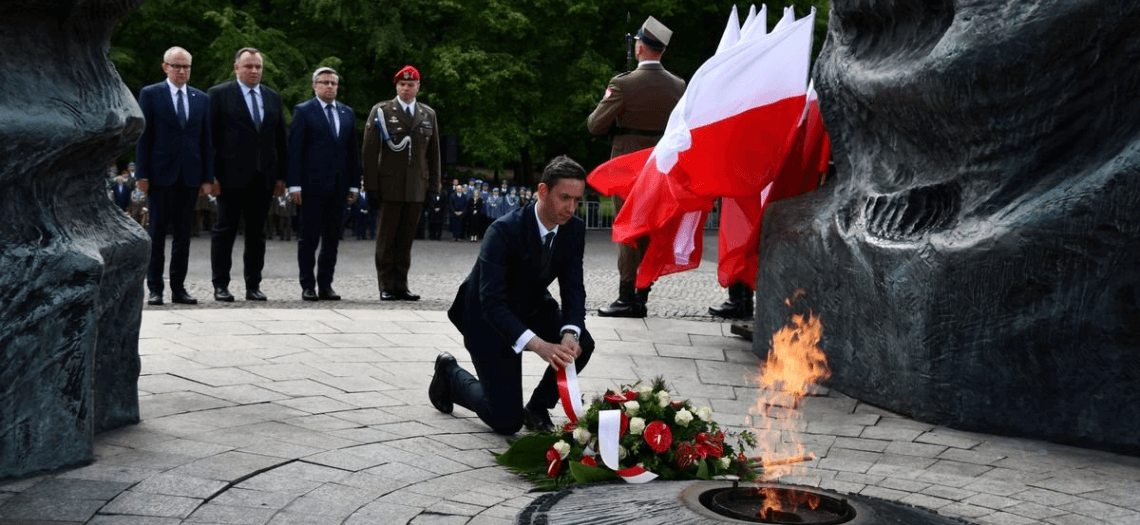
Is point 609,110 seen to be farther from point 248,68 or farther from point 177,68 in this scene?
point 177,68

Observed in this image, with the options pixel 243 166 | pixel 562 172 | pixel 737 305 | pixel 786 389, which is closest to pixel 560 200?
pixel 562 172

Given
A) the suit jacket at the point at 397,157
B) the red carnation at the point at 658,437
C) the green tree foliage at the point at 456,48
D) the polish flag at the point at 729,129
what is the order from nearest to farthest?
1. the red carnation at the point at 658,437
2. the polish flag at the point at 729,129
3. the suit jacket at the point at 397,157
4. the green tree foliage at the point at 456,48

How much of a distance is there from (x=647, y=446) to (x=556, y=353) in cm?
68

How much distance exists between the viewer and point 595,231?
32.3 metres

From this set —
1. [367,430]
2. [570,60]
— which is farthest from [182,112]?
[570,60]

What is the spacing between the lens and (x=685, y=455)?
17.3ft

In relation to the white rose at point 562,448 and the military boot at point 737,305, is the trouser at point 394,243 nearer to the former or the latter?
the military boot at point 737,305

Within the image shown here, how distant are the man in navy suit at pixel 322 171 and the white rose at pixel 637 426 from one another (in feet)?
22.8

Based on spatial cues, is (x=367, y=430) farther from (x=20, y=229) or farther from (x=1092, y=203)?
(x=1092, y=203)

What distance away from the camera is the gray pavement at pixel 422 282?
12.0m

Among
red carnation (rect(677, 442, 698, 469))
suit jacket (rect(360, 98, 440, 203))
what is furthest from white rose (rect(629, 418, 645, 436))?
suit jacket (rect(360, 98, 440, 203))

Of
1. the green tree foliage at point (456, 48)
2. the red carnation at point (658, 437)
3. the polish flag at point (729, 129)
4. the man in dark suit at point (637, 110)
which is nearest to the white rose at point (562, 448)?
the red carnation at point (658, 437)

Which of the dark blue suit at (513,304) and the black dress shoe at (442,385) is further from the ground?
the dark blue suit at (513,304)

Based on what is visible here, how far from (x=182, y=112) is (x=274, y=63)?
671 inches
